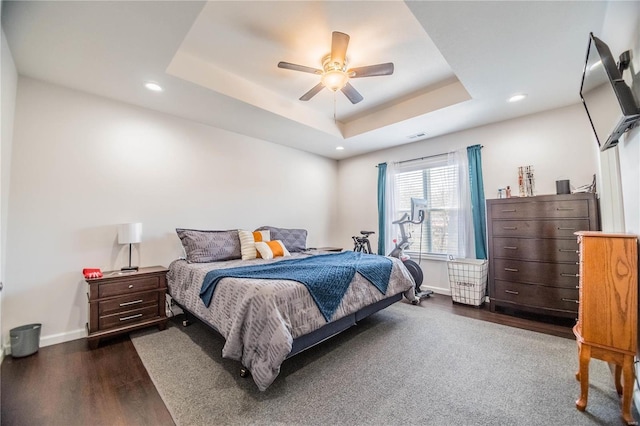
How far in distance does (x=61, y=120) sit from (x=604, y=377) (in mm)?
5463

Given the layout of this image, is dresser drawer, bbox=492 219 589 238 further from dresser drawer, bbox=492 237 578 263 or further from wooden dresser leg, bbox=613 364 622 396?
wooden dresser leg, bbox=613 364 622 396

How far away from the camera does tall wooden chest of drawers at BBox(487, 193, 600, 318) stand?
288 cm

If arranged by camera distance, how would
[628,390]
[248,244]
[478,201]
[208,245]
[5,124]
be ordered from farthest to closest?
1. [478,201]
2. [248,244]
3. [208,245]
4. [5,124]
5. [628,390]

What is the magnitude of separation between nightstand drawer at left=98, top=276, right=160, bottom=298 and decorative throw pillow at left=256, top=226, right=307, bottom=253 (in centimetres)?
165

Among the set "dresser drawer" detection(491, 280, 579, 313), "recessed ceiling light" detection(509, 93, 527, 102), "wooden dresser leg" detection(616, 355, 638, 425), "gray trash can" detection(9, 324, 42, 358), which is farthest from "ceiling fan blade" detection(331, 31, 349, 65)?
"gray trash can" detection(9, 324, 42, 358)

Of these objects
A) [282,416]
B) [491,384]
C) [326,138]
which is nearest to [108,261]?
[282,416]

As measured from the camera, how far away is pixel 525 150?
11.8 feet

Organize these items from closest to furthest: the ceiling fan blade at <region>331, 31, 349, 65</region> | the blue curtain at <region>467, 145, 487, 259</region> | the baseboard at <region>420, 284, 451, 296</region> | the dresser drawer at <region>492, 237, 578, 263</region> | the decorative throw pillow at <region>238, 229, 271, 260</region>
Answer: the ceiling fan blade at <region>331, 31, 349, 65</region>
the dresser drawer at <region>492, 237, 578, 263</region>
the decorative throw pillow at <region>238, 229, 271, 260</region>
the blue curtain at <region>467, 145, 487, 259</region>
the baseboard at <region>420, 284, 451, 296</region>

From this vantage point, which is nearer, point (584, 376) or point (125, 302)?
point (584, 376)

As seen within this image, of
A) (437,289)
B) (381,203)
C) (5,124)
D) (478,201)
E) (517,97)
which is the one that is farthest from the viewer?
(381,203)

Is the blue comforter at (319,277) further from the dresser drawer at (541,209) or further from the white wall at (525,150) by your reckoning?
the white wall at (525,150)

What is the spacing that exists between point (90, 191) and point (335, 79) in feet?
9.67

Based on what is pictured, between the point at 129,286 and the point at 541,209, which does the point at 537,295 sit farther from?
the point at 129,286

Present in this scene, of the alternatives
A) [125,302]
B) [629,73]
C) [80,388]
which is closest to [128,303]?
[125,302]
